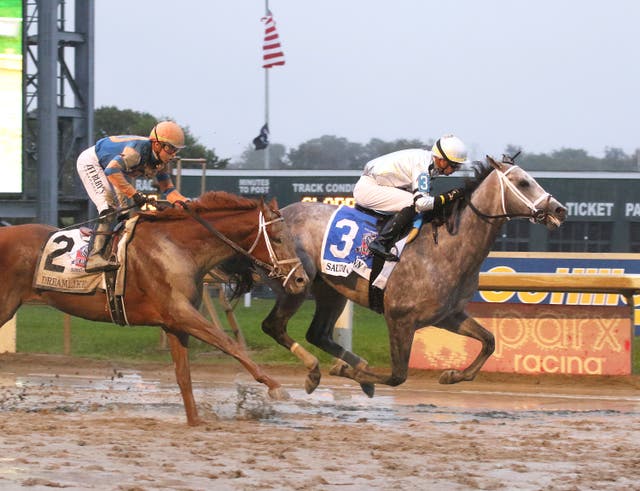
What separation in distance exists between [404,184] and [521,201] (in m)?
0.98

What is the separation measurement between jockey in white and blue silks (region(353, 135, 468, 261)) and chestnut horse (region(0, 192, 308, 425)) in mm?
993

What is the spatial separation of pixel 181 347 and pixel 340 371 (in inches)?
57.5

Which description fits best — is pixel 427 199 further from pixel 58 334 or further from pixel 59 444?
pixel 58 334

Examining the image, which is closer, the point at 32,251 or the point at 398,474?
the point at 398,474

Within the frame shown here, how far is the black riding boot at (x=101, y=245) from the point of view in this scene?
817 centimetres

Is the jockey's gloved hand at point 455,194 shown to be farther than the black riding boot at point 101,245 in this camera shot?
Yes

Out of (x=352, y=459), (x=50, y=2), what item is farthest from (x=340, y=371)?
(x=50, y=2)

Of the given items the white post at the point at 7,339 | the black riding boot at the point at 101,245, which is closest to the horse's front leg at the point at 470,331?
the black riding boot at the point at 101,245

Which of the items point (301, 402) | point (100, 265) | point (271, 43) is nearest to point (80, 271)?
point (100, 265)

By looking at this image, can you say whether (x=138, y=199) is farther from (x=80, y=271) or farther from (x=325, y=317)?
(x=325, y=317)

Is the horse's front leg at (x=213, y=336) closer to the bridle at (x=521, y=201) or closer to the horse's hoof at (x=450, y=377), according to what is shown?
the horse's hoof at (x=450, y=377)

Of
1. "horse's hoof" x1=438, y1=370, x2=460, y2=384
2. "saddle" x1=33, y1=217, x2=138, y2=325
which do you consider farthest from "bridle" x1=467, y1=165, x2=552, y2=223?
"saddle" x1=33, y1=217, x2=138, y2=325

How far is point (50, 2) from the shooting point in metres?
17.7

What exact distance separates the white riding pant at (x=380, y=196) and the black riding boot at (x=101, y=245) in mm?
1948
